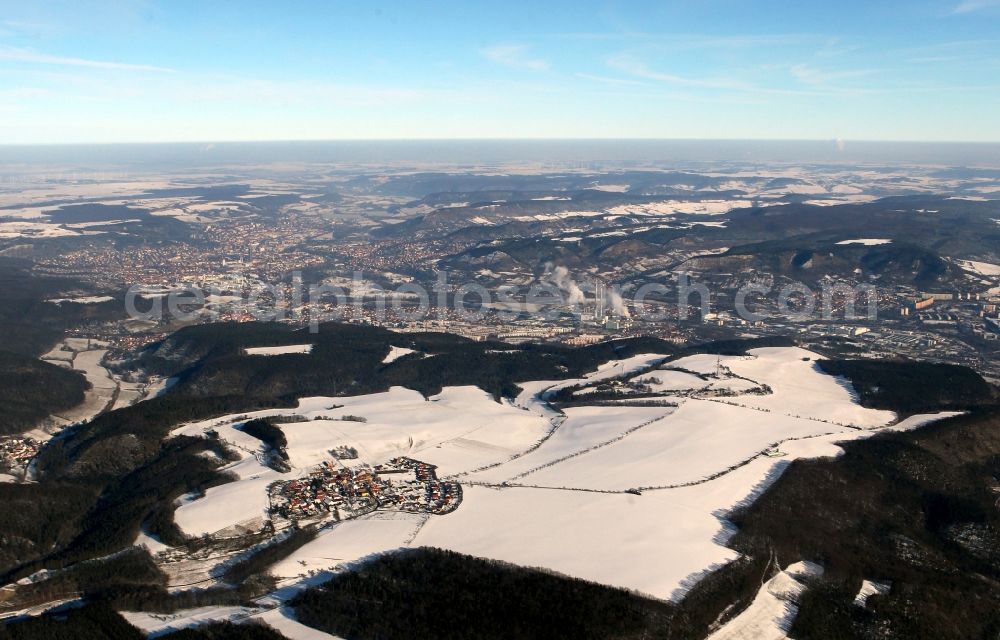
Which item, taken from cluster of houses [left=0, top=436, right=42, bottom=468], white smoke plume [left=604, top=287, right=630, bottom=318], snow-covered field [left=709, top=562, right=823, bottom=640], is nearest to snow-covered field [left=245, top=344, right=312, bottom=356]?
cluster of houses [left=0, top=436, right=42, bottom=468]

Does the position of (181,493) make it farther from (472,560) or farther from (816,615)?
(816,615)

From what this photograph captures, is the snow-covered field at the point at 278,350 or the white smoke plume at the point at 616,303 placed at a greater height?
the snow-covered field at the point at 278,350

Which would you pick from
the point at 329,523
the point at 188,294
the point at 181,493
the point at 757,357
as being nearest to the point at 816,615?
the point at 329,523

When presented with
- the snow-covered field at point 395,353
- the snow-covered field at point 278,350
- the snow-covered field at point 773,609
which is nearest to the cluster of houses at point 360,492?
the snow-covered field at point 773,609

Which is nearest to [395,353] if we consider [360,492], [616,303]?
[360,492]

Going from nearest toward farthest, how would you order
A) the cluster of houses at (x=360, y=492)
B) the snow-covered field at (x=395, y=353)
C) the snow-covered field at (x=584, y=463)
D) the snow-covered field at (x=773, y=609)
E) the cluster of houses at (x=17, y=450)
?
the snow-covered field at (x=773, y=609) → the snow-covered field at (x=584, y=463) → the cluster of houses at (x=360, y=492) → the cluster of houses at (x=17, y=450) → the snow-covered field at (x=395, y=353)

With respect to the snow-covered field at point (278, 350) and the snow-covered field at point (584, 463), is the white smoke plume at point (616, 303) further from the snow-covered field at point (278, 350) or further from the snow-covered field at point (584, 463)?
the snow-covered field at point (278, 350)

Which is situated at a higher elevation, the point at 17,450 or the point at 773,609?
the point at 773,609

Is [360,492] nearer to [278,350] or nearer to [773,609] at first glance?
[773,609]
